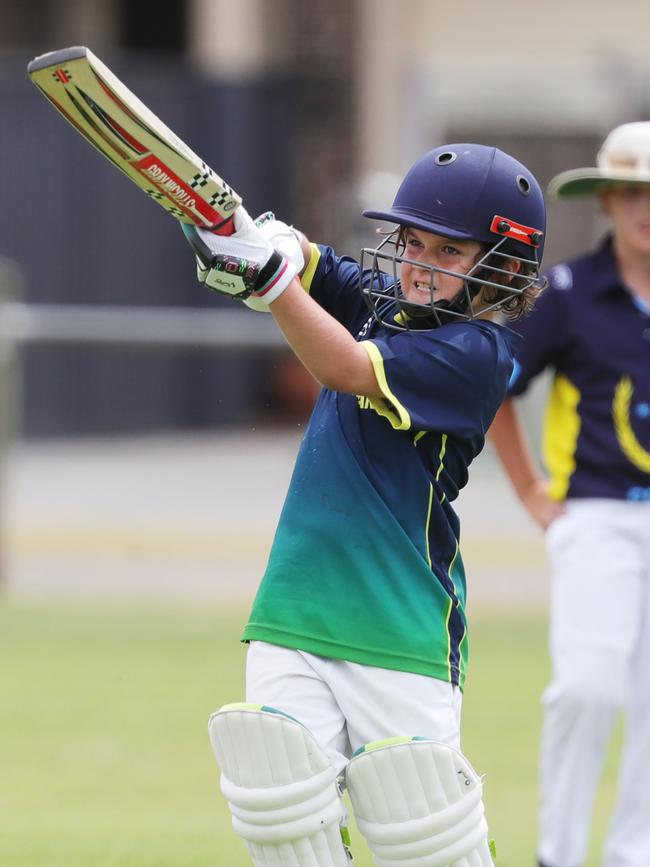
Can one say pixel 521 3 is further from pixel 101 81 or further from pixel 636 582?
pixel 101 81

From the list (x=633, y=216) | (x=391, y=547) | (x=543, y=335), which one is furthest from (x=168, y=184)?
(x=633, y=216)

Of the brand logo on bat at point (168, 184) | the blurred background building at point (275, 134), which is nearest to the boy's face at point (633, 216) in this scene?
the brand logo on bat at point (168, 184)

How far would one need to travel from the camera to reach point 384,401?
3.92m

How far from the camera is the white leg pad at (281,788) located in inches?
151

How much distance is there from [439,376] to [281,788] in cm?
91

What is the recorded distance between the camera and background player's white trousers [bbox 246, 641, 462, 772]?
3959mm

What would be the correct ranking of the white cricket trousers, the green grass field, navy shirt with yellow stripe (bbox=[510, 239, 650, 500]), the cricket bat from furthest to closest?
the green grass field < navy shirt with yellow stripe (bbox=[510, 239, 650, 500]) < the white cricket trousers < the cricket bat

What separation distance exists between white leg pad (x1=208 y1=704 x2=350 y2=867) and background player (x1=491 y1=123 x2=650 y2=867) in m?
1.65

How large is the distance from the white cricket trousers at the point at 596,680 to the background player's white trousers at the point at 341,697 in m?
1.48

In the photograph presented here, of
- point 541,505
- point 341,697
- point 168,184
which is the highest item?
point 168,184

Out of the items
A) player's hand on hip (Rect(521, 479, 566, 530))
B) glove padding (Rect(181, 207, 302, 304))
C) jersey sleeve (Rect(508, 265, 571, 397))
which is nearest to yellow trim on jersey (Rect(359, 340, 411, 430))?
glove padding (Rect(181, 207, 302, 304))

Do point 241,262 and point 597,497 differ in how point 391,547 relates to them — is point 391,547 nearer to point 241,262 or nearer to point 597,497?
point 241,262

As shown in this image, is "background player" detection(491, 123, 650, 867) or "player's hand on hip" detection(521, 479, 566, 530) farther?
"player's hand on hip" detection(521, 479, 566, 530)

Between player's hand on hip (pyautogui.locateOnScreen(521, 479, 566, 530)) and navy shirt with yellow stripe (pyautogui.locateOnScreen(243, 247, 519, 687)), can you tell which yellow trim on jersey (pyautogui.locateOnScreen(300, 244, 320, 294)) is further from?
player's hand on hip (pyautogui.locateOnScreen(521, 479, 566, 530))
